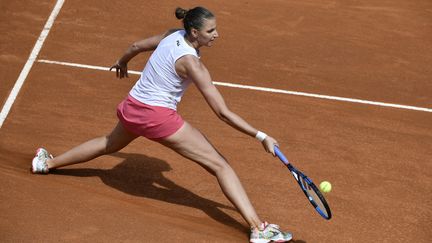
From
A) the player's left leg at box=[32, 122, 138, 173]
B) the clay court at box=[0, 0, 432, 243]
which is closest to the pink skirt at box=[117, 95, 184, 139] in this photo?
the player's left leg at box=[32, 122, 138, 173]

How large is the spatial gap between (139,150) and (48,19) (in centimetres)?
440

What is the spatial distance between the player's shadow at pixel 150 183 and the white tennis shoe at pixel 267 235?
1.21 ft

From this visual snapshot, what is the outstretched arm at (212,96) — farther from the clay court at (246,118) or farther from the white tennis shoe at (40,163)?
the white tennis shoe at (40,163)

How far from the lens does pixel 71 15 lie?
13445 millimetres

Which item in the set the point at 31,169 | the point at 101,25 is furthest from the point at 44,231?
the point at 101,25

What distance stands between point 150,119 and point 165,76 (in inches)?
16.2

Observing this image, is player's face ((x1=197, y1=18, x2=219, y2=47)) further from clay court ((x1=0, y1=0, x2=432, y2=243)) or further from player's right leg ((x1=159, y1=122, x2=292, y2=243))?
clay court ((x1=0, y1=0, x2=432, y2=243))

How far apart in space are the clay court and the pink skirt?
858 mm

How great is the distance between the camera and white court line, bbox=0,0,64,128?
1039cm

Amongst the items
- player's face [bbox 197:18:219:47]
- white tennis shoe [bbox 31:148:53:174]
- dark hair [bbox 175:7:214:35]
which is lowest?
white tennis shoe [bbox 31:148:53:174]

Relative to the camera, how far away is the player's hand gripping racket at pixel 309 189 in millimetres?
7411

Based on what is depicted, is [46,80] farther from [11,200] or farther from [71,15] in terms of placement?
[11,200]

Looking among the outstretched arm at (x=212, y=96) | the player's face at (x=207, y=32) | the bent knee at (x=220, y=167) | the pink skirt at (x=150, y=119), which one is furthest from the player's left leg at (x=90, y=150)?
the player's face at (x=207, y=32)

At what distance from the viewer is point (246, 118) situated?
10.6m
